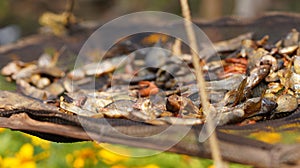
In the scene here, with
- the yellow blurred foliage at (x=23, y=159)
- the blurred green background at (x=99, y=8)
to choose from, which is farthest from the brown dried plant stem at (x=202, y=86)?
the blurred green background at (x=99, y=8)

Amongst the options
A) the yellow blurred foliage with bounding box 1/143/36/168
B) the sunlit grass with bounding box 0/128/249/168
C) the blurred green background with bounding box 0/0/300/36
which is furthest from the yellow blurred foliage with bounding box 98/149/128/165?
the blurred green background with bounding box 0/0/300/36

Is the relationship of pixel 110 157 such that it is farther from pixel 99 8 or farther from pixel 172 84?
pixel 99 8

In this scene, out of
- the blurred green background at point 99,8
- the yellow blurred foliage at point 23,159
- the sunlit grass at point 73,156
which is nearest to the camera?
the sunlit grass at point 73,156

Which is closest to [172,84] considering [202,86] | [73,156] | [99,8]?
[73,156]

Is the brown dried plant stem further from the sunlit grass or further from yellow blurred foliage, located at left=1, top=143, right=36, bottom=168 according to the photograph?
yellow blurred foliage, located at left=1, top=143, right=36, bottom=168

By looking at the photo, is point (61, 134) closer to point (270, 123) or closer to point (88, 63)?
point (270, 123)

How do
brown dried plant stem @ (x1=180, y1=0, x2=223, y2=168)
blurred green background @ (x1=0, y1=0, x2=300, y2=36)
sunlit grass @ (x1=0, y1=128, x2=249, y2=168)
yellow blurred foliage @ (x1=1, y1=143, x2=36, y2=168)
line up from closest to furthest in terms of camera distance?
brown dried plant stem @ (x1=180, y1=0, x2=223, y2=168) < sunlit grass @ (x1=0, y1=128, x2=249, y2=168) < yellow blurred foliage @ (x1=1, y1=143, x2=36, y2=168) < blurred green background @ (x1=0, y1=0, x2=300, y2=36)

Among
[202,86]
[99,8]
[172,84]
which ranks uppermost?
[99,8]

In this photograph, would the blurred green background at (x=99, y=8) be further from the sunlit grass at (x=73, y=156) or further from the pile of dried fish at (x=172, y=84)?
the sunlit grass at (x=73, y=156)

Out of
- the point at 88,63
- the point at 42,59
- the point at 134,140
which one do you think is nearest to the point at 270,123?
the point at 134,140
